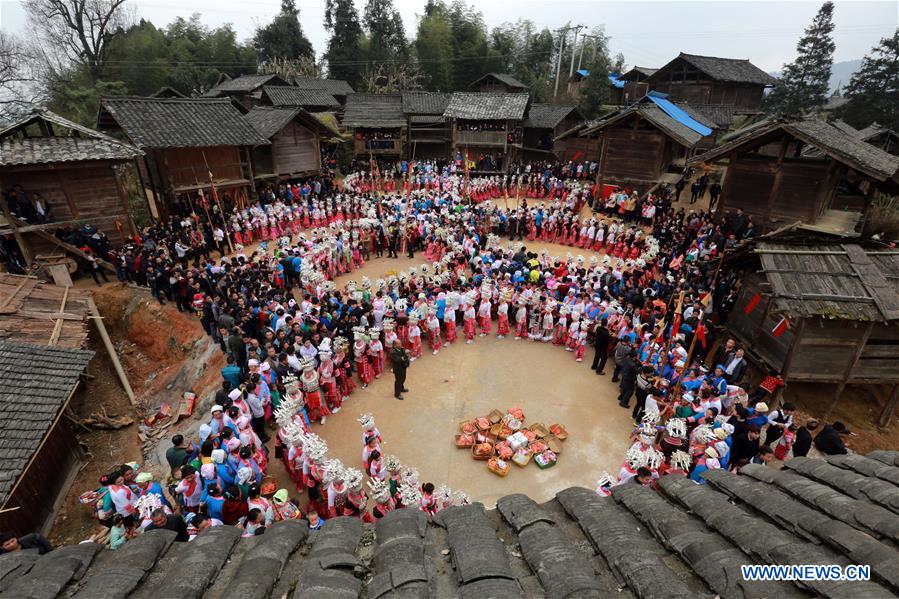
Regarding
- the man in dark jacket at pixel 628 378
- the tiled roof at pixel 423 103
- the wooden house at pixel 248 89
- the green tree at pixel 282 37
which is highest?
the green tree at pixel 282 37

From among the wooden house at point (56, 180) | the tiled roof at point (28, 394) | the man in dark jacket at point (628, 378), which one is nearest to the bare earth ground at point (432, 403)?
the man in dark jacket at point (628, 378)

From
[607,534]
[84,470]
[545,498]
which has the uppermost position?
[607,534]

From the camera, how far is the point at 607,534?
3.35m

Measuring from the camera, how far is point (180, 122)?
2042cm

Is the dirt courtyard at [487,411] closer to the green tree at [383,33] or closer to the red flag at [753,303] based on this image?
the red flag at [753,303]

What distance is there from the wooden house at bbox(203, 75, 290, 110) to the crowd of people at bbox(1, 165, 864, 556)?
765 inches

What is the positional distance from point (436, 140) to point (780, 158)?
24.0 metres

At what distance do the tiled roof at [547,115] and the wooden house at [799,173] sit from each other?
61.0 feet

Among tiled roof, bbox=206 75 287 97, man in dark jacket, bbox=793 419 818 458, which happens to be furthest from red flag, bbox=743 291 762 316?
tiled roof, bbox=206 75 287 97

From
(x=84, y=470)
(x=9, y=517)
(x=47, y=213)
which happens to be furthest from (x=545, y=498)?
(x=47, y=213)

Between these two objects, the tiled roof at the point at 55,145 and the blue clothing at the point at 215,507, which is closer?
the blue clothing at the point at 215,507

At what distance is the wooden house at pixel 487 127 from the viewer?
105 ft

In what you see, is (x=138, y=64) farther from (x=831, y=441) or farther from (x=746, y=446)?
(x=831, y=441)

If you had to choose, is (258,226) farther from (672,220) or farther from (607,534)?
(607,534)
